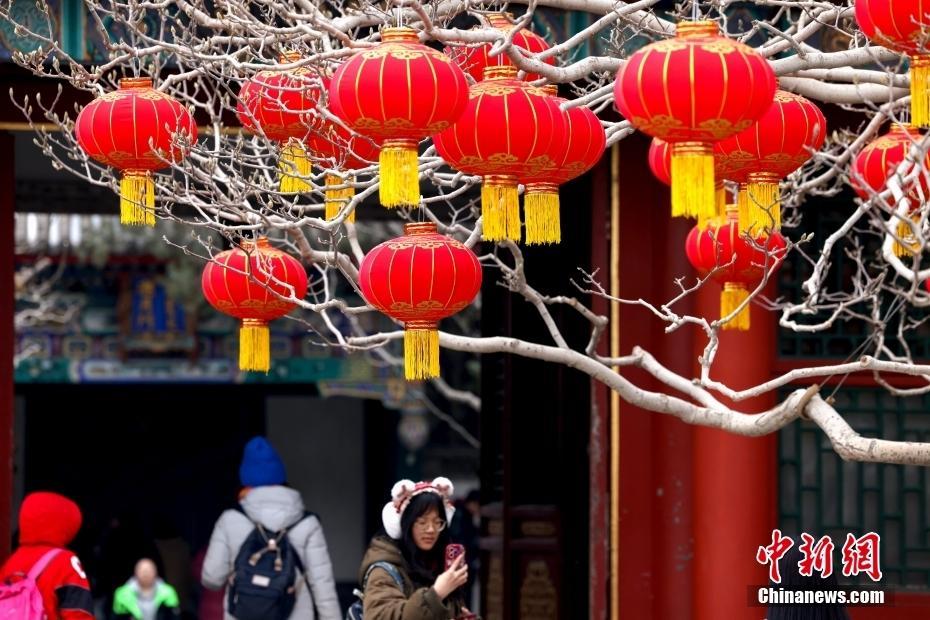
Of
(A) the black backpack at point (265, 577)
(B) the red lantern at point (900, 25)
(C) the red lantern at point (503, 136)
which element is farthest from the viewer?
(A) the black backpack at point (265, 577)

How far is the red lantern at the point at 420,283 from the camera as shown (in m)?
6.00

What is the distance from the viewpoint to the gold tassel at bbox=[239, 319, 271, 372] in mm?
7270

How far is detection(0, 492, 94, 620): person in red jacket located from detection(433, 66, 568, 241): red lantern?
110 inches

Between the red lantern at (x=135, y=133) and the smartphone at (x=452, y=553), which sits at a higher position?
the red lantern at (x=135, y=133)

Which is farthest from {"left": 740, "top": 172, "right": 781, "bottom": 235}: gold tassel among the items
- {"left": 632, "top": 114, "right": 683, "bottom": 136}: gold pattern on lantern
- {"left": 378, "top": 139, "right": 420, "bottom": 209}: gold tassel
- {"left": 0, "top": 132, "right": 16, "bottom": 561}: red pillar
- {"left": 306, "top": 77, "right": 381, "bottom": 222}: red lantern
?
{"left": 0, "top": 132, "right": 16, "bottom": 561}: red pillar

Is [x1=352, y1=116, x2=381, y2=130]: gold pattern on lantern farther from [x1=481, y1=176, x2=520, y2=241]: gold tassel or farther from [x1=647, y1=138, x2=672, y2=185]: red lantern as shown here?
[x1=647, y1=138, x2=672, y2=185]: red lantern

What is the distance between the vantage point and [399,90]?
531 centimetres

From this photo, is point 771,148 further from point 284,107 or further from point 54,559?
point 54,559

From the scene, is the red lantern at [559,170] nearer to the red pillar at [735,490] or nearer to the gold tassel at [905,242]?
the gold tassel at [905,242]

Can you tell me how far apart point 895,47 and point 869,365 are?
1.21 metres

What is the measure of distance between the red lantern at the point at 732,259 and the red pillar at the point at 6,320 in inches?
144

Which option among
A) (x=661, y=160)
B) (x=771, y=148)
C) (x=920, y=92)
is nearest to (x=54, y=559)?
(x=661, y=160)

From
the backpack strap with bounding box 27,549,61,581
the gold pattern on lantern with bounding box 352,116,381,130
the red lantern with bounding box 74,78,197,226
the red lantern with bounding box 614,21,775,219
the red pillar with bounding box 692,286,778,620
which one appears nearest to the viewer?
the red lantern with bounding box 614,21,775,219

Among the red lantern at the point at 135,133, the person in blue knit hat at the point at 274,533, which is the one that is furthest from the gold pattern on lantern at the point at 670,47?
the person in blue knit hat at the point at 274,533
